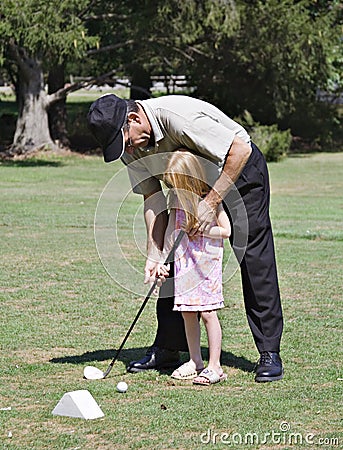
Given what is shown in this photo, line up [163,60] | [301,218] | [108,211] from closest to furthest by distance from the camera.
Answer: [108,211] → [301,218] → [163,60]

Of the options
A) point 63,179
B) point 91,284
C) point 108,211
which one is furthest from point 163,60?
point 108,211

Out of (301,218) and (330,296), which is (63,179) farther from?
(330,296)

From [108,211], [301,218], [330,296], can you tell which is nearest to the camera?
[108,211]

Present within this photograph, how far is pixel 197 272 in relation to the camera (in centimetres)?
541

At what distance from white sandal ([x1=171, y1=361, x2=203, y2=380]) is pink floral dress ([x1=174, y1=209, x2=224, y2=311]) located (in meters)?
0.39

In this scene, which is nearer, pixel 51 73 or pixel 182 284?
pixel 182 284

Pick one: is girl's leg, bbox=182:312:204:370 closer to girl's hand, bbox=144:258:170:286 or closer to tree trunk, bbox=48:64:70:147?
girl's hand, bbox=144:258:170:286

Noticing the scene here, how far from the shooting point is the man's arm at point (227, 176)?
5.16 m

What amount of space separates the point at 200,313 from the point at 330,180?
53.2ft

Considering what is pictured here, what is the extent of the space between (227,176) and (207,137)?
11.1 inches

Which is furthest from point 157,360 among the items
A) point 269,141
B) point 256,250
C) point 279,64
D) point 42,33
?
point 279,64

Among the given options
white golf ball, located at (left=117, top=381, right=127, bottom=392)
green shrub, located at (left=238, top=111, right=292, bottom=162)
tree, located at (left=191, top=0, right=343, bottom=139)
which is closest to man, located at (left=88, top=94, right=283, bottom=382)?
white golf ball, located at (left=117, top=381, right=127, bottom=392)

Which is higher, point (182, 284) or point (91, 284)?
point (182, 284)

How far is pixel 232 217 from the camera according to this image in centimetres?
541
